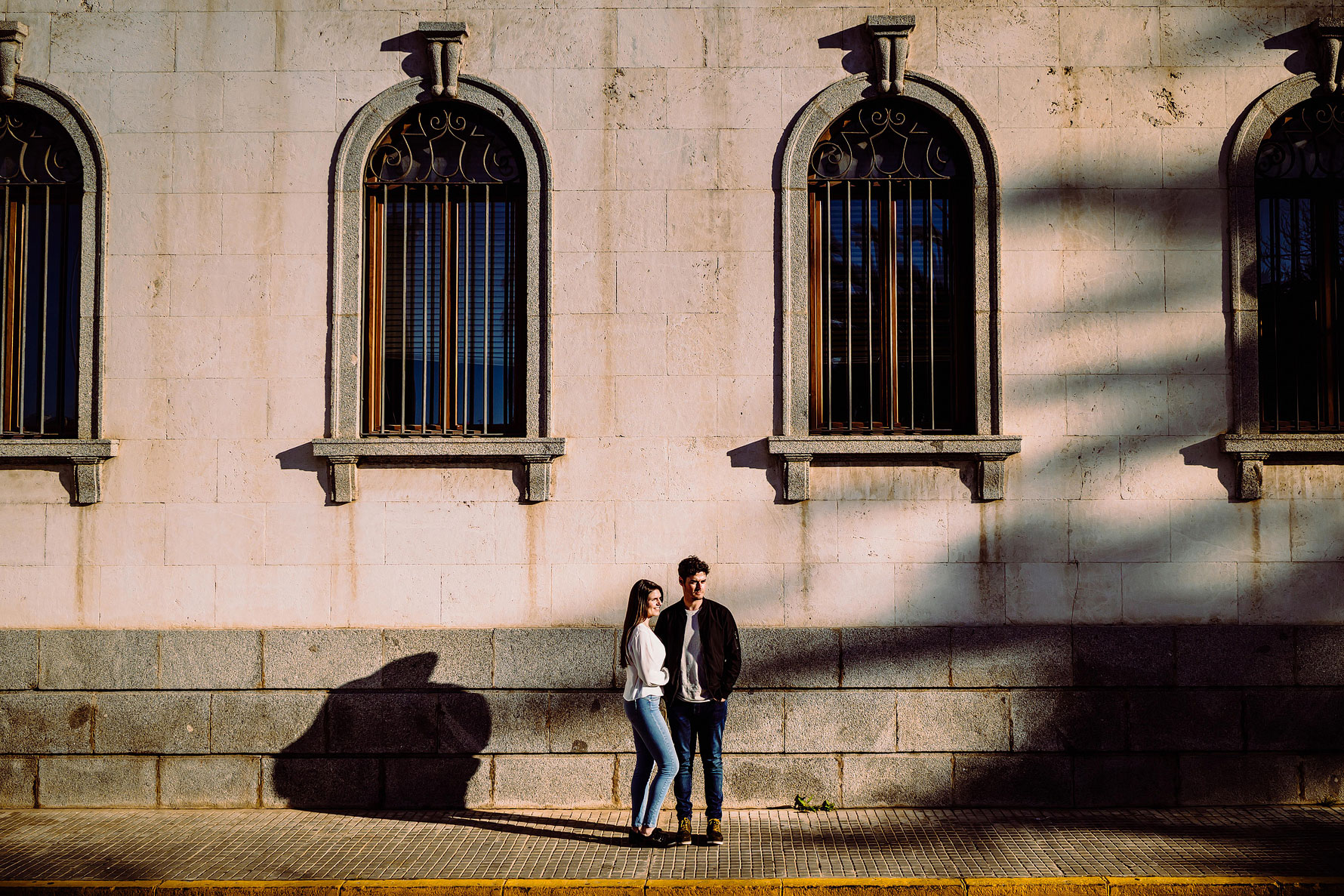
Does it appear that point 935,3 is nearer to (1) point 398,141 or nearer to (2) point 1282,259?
(2) point 1282,259

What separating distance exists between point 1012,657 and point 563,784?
141 inches

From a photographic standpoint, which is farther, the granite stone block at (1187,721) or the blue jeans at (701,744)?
the granite stone block at (1187,721)

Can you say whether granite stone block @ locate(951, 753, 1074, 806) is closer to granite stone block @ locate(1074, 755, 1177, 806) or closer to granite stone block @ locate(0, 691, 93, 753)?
granite stone block @ locate(1074, 755, 1177, 806)

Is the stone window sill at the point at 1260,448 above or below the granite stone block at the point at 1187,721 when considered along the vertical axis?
above

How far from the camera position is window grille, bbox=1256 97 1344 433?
7.79m

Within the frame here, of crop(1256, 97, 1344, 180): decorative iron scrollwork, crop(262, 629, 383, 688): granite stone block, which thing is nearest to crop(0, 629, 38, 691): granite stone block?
crop(262, 629, 383, 688): granite stone block

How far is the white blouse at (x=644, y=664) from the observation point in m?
6.31

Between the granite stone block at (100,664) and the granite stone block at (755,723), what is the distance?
14.6 ft

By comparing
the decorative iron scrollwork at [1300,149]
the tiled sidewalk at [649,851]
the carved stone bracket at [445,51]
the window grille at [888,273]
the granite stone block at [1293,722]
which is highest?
the carved stone bracket at [445,51]

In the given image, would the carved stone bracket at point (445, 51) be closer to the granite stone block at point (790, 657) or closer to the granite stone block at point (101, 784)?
the granite stone block at point (790, 657)

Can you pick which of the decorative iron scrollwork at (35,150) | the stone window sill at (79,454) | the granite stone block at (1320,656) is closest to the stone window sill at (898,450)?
the granite stone block at (1320,656)

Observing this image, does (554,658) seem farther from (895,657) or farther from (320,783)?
(895,657)

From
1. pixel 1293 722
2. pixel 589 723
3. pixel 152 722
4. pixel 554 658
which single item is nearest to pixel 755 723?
pixel 589 723

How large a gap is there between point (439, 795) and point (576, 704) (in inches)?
49.4
